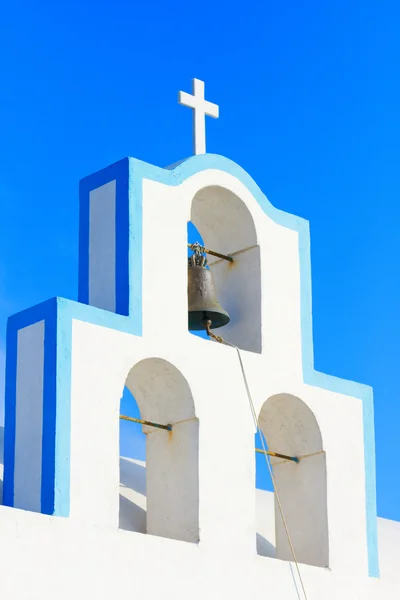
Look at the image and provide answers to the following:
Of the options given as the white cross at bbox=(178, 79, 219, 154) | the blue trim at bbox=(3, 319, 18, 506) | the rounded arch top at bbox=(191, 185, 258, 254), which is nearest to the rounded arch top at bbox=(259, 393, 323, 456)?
the rounded arch top at bbox=(191, 185, 258, 254)

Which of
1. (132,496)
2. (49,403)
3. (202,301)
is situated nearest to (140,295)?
(202,301)

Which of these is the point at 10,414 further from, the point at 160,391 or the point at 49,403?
the point at 160,391

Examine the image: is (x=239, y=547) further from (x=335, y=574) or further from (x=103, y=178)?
(x=103, y=178)

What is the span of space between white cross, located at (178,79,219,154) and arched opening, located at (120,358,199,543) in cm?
196

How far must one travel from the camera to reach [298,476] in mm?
14031

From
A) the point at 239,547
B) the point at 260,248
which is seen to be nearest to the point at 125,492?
the point at 239,547

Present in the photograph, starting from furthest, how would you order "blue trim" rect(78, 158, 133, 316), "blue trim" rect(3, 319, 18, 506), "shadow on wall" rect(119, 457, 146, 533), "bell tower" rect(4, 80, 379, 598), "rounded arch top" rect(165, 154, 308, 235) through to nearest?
"rounded arch top" rect(165, 154, 308, 235), "shadow on wall" rect(119, 457, 146, 533), "blue trim" rect(78, 158, 133, 316), "blue trim" rect(3, 319, 18, 506), "bell tower" rect(4, 80, 379, 598)

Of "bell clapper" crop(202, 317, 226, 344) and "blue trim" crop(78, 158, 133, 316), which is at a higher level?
"blue trim" crop(78, 158, 133, 316)

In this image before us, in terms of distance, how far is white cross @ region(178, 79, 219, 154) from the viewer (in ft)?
45.8

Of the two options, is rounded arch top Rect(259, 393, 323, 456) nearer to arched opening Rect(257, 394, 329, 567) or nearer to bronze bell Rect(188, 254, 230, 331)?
arched opening Rect(257, 394, 329, 567)

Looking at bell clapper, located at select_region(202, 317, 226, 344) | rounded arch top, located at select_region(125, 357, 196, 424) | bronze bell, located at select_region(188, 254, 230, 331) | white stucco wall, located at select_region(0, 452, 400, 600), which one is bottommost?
white stucco wall, located at select_region(0, 452, 400, 600)

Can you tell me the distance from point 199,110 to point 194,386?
2430mm

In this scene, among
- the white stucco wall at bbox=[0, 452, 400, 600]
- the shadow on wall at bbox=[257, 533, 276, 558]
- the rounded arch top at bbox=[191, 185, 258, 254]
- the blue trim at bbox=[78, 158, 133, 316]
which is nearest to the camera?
the white stucco wall at bbox=[0, 452, 400, 600]

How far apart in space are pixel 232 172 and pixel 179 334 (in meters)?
1.56
